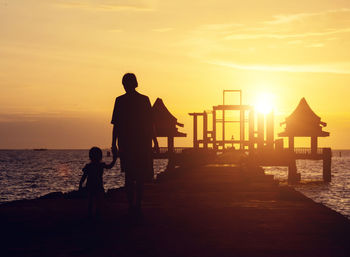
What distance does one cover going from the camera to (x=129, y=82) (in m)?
7.48

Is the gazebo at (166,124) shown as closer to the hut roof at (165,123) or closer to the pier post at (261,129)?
the hut roof at (165,123)

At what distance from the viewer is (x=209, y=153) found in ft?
105

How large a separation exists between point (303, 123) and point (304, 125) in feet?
1.02

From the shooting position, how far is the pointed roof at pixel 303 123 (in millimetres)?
51688

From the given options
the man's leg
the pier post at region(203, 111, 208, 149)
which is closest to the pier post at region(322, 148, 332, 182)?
the pier post at region(203, 111, 208, 149)

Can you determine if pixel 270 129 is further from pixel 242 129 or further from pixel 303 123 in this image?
pixel 303 123

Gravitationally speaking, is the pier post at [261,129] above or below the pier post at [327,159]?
above

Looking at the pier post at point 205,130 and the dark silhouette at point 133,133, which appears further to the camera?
the pier post at point 205,130

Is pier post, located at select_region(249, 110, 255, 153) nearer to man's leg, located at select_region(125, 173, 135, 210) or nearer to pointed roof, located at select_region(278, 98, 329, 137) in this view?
man's leg, located at select_region(125, 173, 135, 210)

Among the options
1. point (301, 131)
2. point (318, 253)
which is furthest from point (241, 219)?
point (301, 131)

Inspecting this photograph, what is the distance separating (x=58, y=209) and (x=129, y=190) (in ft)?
5.83

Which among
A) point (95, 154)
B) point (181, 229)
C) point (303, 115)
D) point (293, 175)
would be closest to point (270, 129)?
point (293, 175)

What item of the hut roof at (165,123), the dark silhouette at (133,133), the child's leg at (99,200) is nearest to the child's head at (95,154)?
the dark silhouette at (133,133)

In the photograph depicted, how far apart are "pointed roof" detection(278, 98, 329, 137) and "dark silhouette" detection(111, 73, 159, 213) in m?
45.3
